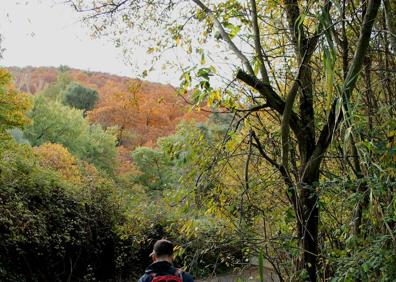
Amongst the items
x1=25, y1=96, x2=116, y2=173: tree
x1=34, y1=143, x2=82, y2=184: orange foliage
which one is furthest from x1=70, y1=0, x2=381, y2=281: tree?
x1=25, y1=96, x2=116, y2=173: tree

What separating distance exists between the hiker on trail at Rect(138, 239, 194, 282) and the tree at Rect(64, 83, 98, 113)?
99.6ft

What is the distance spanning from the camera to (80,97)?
32250 mm

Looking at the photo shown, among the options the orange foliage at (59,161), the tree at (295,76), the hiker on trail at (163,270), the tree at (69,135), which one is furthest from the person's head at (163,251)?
the tree at (69,135)

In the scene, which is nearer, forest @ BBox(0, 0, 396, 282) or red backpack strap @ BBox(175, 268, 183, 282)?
forest @ BBox(0, 0, 396, 282)

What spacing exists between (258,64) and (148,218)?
7.16 meters

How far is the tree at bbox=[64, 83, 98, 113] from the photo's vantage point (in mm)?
32250

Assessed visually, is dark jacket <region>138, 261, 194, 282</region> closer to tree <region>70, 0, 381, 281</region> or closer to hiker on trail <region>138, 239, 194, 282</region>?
hiker on trail <region>138, 239, 194, 282</region>

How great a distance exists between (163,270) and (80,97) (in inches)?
1206

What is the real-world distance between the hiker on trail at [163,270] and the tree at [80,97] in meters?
30.4

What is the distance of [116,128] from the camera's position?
25.4 meters

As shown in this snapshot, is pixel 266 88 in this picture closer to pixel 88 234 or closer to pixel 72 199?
pixel 72 199

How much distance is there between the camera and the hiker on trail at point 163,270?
2.95 m

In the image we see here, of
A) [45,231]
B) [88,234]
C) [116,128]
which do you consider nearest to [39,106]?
[116,128]

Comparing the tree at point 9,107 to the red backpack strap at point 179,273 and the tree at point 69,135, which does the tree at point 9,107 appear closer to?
the tree at point 69,135
